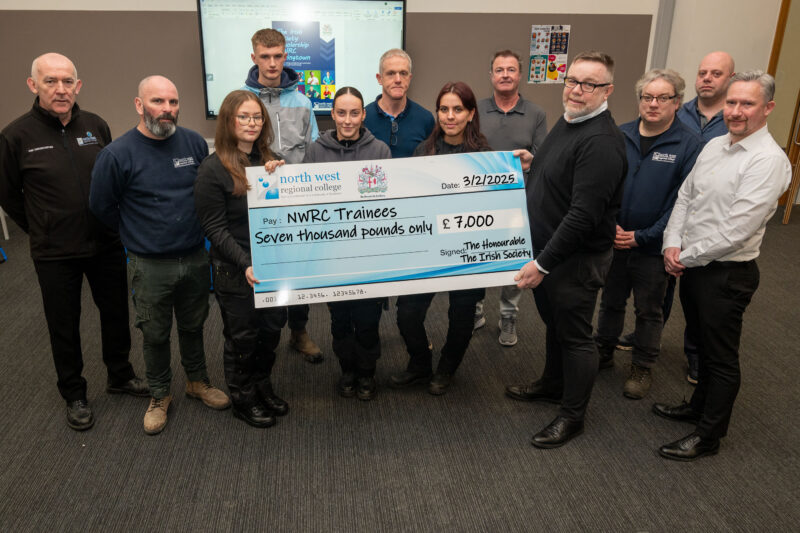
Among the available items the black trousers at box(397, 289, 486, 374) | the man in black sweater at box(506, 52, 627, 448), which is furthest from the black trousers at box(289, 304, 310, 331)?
the man in black sweater at box(506, 52, 627, 448)

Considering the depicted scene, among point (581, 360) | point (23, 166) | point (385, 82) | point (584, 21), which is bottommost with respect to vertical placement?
point (581, 360)

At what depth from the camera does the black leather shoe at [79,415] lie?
8.23 ft

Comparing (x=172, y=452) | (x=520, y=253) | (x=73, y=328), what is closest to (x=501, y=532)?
(x=520, y=253)

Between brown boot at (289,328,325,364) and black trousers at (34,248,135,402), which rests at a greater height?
black trousers at (34,248,135,402)

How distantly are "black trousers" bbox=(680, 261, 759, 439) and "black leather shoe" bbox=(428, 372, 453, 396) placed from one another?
1.15m

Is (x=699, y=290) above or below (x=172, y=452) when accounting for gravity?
above

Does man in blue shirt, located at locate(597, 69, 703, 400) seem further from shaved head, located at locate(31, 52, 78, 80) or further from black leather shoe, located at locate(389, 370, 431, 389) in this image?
shaved head, located at locate(31, 52, 78, 80)

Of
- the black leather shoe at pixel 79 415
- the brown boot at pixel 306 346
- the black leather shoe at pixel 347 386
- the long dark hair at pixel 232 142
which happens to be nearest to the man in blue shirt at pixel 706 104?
the black leather shoe at pixel 347 386

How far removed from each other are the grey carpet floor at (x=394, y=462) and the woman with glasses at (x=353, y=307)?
12cm

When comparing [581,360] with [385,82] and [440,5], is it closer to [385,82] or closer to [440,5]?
[385,82]

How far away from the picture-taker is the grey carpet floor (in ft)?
6.69

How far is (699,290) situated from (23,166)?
2824mm

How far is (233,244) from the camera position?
2.22 m

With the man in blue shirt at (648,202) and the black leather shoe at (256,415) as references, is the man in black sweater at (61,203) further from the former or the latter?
the man in blue shirt at (648,202)
